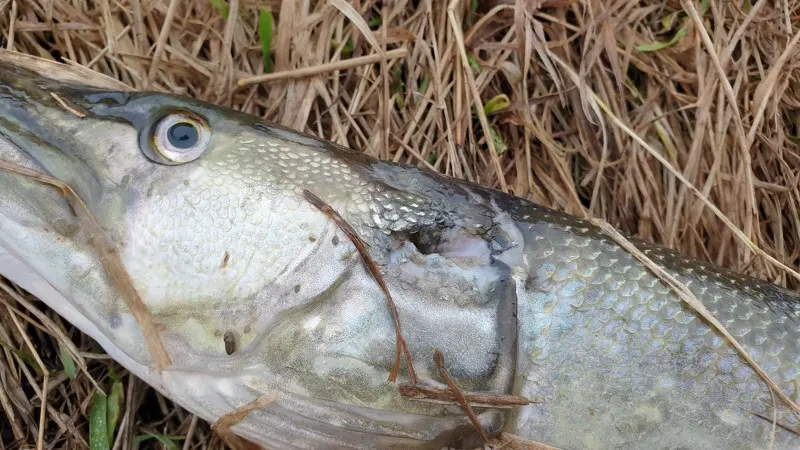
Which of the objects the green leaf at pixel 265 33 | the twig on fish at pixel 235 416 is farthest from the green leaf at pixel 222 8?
the twig on fish at pixel 235 416

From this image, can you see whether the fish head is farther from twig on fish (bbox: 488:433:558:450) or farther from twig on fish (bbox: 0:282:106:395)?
twig on fish (bbox: 0:282:106:395)

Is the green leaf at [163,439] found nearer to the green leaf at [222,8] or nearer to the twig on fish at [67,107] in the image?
the twig on fish at [67,107]

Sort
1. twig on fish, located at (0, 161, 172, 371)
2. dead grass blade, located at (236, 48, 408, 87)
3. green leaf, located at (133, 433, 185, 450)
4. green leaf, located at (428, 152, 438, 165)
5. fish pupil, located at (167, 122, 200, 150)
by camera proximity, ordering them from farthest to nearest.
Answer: green leaf, located at (428, 152, 438, 165), dead grass blade, located at (236, 48, 408, 87), green leaf, located at (133, 433, 185, 450), fish pupil, located at (167, 122, 200, 150), twig on fish, located at (0, 161, 172, 371)

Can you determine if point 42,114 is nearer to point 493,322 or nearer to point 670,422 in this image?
point 493,322

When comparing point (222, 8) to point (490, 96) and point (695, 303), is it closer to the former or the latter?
point (490, 96)

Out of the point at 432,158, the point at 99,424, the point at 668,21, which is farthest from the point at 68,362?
the point at 668,21

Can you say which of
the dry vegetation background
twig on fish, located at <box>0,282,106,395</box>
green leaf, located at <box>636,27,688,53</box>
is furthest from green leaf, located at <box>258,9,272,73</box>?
green leaf, located at <box>636,27,688,53</box>

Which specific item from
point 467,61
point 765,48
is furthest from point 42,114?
point 765,48
